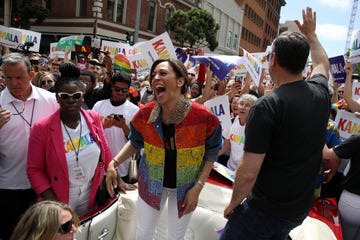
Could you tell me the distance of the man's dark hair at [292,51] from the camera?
171 cm

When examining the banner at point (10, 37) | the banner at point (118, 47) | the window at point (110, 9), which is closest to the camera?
the banner at point (10, 37)

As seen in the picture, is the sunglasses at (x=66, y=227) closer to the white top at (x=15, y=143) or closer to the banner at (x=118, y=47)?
the white top at (x=15, y=143)

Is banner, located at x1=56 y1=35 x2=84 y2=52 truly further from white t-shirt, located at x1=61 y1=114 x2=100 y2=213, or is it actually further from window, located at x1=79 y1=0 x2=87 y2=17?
window, located at x1=79 y1=0 x2=87 y2=17

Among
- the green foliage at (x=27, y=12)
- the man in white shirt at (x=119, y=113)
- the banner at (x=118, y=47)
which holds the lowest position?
the man in white shirt at (x=119, y=113)

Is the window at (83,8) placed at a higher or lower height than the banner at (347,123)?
higher

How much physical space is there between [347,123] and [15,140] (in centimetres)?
374

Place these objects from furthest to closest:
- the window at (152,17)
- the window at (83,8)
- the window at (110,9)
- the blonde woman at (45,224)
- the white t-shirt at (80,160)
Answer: the window at (152,17), the window at (110,9), the window at (83,8), the white t-shirt at (80,160), the blonde woman at (45,224)

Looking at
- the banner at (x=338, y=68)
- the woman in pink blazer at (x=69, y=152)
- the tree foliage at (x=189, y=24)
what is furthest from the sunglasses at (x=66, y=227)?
the tree foliage at (x=189, y=24)

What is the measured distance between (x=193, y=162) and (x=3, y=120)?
4.55ft

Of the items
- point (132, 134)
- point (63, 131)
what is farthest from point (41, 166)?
point (132, 134)

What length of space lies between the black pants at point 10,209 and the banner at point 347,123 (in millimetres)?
3671

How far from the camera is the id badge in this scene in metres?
2.40

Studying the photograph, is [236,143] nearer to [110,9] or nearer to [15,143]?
[15,143]

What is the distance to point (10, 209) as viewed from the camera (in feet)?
8.07
